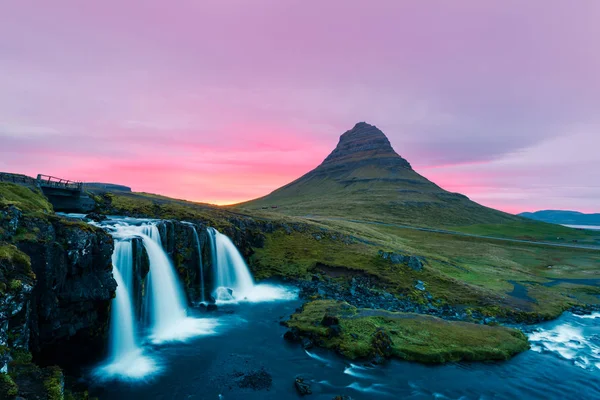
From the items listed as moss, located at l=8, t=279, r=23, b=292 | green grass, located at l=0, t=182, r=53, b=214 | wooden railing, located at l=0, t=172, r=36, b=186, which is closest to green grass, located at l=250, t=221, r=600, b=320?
green grass, located at l=0, t=182, r=53, b=214

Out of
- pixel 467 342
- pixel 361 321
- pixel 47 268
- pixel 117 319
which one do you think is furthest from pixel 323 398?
pixel 47 268

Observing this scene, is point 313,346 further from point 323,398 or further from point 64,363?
point 64,363

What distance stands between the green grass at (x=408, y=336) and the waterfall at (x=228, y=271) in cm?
1327

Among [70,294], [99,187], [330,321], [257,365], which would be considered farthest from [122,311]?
[99,187]

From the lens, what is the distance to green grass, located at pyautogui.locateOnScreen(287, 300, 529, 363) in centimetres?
2869

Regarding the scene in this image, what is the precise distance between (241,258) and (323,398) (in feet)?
113

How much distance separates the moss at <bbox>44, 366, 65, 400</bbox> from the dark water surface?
6.34 m

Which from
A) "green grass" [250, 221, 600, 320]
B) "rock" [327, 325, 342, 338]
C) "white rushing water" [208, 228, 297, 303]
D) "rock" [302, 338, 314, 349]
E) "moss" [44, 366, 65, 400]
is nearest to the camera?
"moss" [44, 366, 65, 400]

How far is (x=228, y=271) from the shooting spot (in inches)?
1943

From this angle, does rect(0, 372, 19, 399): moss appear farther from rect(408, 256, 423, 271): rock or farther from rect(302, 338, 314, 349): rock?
rect(408, 256, 423, 271): rock

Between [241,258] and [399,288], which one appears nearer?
[399,288]

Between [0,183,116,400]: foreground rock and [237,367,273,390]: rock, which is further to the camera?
[237,367,273,390]: rock

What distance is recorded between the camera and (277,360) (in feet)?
90.8

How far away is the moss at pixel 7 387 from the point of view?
43.1 ft
